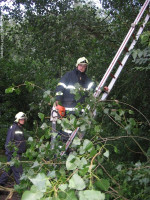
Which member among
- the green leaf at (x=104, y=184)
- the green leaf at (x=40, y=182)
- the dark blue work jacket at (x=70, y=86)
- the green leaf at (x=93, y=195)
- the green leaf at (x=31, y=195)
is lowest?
the dark blue work jacket at (x=70, y=86)

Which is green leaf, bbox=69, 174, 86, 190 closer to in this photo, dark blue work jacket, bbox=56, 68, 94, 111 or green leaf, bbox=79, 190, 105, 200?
green leaf, bbox=79, 190, 105, 200

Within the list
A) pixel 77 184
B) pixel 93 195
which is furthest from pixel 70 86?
pixel 93 195

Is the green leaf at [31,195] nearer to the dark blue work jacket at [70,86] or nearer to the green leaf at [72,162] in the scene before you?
the green leaf at [72,162]

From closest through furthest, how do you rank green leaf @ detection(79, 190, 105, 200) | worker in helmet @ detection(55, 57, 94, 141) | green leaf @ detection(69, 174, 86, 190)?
1. green leaf @ detection(79, 190, 105, 200)
2. green leaf @ detection(69, 174, 86, 190)
3. worker in helmet @ detection(55, 57, 94, 141)

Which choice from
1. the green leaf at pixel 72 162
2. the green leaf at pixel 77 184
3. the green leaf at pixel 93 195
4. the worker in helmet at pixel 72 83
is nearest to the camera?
the green leaf at pixel 93 195

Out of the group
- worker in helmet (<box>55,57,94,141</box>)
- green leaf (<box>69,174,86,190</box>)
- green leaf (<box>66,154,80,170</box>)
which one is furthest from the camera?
worker in helmet (<box>55,57,94,141</box>)

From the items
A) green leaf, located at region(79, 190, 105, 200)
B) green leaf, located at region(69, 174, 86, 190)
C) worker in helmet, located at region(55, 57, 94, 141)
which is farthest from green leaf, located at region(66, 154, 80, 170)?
worker in helmet, located at region(55, 57, 94, 141)

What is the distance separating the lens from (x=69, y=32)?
313 inches

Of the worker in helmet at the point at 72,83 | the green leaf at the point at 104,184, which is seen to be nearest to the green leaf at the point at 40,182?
the green leaf at the point at 104,184

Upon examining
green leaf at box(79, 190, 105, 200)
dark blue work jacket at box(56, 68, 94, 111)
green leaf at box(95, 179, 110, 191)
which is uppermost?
green leaf at box(79, 190, 105, 200)

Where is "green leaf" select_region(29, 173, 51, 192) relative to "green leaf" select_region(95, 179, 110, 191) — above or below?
above

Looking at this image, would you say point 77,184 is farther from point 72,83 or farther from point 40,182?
point 72,83

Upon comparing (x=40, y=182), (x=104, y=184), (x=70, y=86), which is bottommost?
(x=70, y=86)

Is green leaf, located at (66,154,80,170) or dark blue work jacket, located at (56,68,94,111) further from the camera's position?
dark blue work jacket, located at (56,68,94,111)
